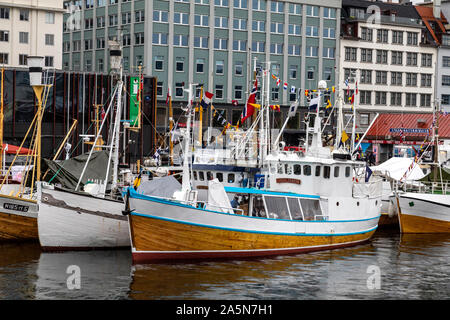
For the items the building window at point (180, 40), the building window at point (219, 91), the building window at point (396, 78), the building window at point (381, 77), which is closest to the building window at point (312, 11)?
the building window at point (381, 77)

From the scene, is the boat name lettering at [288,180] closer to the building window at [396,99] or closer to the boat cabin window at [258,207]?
the boat cabin window at [258,207]

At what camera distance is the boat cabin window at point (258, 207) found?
36625 millimetres

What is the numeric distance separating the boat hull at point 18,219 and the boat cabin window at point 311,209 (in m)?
12.8

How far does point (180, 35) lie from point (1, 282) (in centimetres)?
6734

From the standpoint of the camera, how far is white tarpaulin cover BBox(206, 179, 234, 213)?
34.9m

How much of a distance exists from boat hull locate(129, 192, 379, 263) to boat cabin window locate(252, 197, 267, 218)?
60 centimetres

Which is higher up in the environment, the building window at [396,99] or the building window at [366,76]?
the building window at [366,76]

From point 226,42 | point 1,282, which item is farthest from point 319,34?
point 1,282

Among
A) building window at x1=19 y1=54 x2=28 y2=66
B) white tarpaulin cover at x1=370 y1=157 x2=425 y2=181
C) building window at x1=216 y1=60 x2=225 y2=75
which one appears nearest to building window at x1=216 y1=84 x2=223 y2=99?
building window at x1=216 y1=60 x2=225 y2=75

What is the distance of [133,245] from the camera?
112ft

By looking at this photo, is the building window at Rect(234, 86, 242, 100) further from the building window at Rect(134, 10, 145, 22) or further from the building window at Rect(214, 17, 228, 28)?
the building window at Rect(134, 10, 145, 22)

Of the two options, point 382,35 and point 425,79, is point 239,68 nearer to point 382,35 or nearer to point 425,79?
point 382,35

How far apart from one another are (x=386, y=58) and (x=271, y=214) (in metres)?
74.6

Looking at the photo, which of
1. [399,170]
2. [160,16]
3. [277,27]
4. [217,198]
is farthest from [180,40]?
[217,198]
